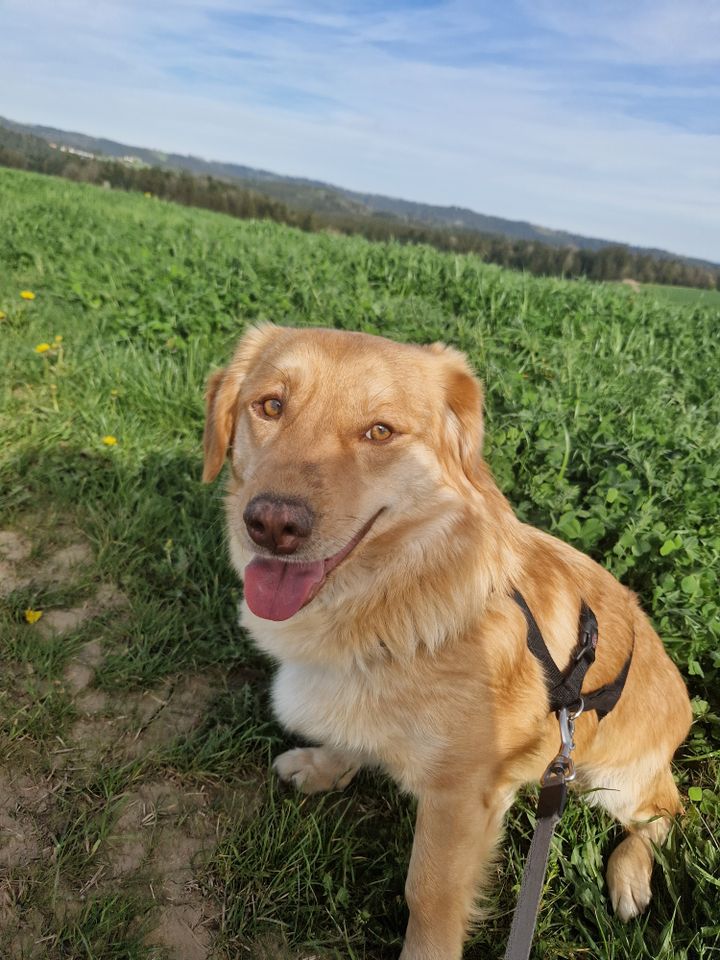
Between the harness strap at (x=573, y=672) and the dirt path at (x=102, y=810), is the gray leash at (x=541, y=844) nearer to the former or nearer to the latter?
the harness strap at (x=573, y=672)

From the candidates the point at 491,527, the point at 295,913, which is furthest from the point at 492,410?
the point at 295,913

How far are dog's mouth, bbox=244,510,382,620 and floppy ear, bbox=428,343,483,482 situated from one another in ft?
1.39

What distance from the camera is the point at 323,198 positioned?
253 ft

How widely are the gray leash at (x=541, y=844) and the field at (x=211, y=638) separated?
0.43 m

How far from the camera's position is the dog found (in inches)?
75.2

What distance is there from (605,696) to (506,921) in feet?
2.70

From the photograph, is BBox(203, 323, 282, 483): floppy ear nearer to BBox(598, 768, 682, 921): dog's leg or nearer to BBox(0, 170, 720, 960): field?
BBox(0, 170, 720, 960): field

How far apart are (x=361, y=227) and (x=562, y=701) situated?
984 inches

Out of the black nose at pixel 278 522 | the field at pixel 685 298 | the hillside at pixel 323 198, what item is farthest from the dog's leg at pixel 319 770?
the hillside at pixel 323 198

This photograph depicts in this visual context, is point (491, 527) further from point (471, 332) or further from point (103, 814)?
point (471, 332)

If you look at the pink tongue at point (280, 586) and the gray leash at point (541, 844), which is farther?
the pink tongue at point (280, 586)

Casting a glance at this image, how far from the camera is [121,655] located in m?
2.78

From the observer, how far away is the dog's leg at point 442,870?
1899 mm

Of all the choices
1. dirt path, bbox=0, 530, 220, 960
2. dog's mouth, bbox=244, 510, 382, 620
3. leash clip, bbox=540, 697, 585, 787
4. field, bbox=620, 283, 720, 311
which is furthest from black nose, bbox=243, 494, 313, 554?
field, bbox=620, 283, 720, 311
